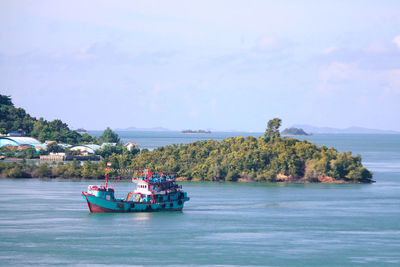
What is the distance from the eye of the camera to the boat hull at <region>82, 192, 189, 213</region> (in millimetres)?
77500

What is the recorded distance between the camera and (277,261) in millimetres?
56750

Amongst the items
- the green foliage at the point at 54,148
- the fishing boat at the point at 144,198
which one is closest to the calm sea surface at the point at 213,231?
the fishing boat at the point at 144,198

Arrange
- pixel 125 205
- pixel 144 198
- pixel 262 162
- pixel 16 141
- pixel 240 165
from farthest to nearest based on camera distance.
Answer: pixel 16 141 < pixel 240 165 < pixel 262 162 < pixel 144 198 < pixel 125 205

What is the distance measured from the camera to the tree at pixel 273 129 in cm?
13504

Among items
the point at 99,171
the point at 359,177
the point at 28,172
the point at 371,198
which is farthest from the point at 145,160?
the point at 371,198

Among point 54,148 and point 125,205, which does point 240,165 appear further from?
point 54,148

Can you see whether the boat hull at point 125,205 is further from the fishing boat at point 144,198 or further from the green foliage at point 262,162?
the green foliage at point 262,162

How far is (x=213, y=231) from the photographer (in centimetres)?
6881

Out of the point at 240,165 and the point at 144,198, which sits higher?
the point at 240,165

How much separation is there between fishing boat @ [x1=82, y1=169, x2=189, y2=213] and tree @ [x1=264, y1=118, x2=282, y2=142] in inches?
2122

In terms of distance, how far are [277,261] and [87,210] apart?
3029cm

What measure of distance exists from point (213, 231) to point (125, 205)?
14331 millimetres

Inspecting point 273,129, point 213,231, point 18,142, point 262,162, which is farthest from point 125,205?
point 18,142

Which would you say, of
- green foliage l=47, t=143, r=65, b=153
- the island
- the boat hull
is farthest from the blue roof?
the boat hull
